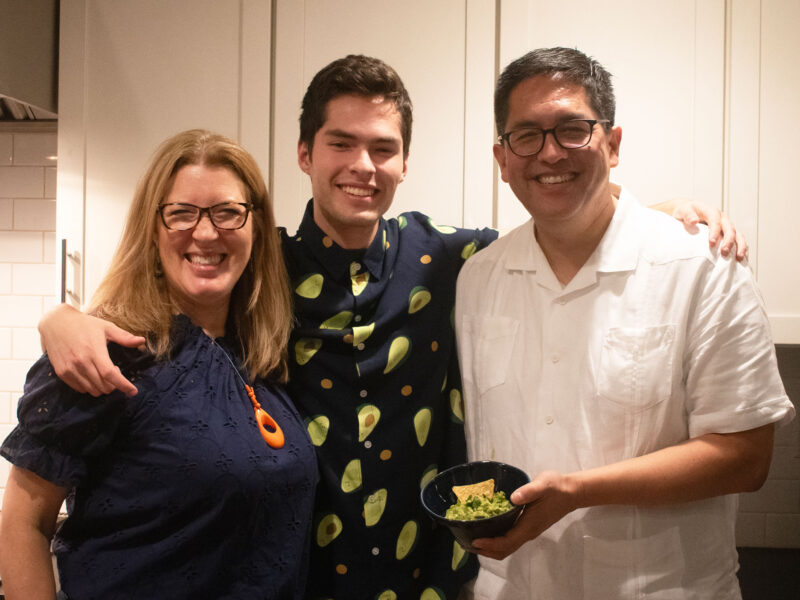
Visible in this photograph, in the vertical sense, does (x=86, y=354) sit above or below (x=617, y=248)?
below

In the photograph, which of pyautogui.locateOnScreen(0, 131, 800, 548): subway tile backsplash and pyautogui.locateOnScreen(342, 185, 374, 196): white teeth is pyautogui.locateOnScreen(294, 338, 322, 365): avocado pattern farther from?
pyautogui.locateOnScreen(0, 131, 800, 548): subway tile backsplash

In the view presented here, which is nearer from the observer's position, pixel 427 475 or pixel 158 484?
pixel 158 484

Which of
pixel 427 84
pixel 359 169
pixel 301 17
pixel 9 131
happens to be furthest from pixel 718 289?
pixel 9 131

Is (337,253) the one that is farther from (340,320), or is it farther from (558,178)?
(558,178)

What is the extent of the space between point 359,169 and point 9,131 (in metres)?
1.48

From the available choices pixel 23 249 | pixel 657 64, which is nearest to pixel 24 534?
pixel 23 249

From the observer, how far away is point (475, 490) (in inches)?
41.6

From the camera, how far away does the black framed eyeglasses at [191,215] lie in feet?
3.68

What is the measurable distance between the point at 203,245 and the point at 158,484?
Answer: 0.41 m

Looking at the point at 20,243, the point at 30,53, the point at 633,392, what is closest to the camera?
the point at 633,392

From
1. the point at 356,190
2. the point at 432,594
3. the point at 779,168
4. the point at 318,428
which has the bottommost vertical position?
the point at 432,594

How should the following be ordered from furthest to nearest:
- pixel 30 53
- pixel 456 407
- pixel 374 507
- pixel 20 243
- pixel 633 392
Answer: pixel 20 243
pixel 30 53
pixel 456 407
pixel 374 507
pixel 633 392

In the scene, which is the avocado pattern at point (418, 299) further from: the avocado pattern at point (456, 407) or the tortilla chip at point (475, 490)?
the tortilla chip at point (475, 490)

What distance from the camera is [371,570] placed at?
1.23 metres
